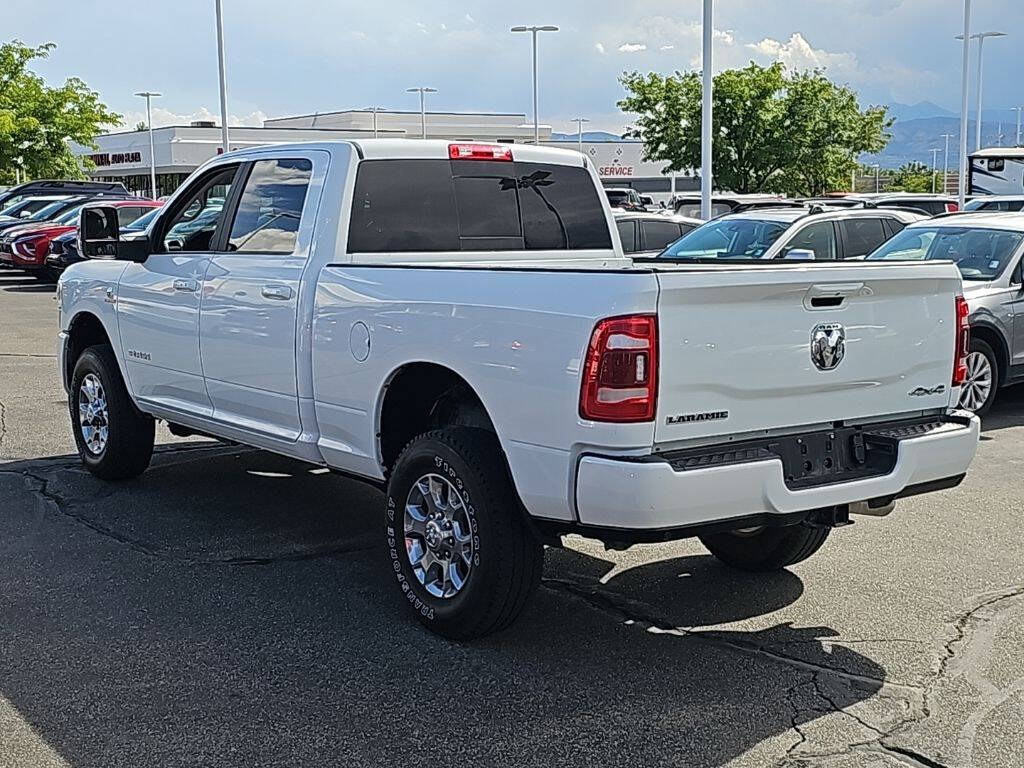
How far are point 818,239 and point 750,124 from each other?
2850 cm

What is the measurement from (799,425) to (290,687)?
2.15 metres

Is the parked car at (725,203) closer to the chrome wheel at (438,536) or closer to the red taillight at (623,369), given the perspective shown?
the chrome wheel at (438,536)

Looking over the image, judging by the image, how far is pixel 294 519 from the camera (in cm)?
725

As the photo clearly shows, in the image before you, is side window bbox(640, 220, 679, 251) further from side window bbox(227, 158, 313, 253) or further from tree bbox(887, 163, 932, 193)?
tree bbox(887, 163, 932, 193)

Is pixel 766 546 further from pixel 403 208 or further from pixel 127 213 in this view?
pixel 127 213

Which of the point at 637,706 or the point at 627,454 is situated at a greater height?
the point at 627,454

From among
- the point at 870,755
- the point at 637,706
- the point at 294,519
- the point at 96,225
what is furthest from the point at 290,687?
the point at 96,225

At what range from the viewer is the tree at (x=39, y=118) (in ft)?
138

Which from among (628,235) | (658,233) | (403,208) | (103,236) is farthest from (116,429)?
(658,233)

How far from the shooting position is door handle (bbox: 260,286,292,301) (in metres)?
6.12

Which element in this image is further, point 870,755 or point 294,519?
point 294,519

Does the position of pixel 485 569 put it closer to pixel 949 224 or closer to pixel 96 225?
pixel 96 225

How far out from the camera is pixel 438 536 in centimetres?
532

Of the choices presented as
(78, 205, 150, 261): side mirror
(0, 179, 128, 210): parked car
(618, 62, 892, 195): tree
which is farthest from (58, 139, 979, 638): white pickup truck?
(618, 62, 892, 195): tree
